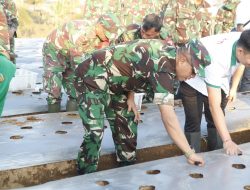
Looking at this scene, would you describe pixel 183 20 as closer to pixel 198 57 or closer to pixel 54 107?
pixel 54 107

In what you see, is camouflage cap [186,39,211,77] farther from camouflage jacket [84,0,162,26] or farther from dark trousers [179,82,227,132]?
camouflage jacket [84,0,162,26]

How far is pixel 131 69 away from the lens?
10.3 feet

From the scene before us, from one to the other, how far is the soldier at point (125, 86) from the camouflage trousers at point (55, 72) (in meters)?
1.80

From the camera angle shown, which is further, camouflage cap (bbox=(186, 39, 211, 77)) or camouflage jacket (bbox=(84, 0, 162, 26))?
camouflage jacket (bbox=(84, 0, 162, 26))

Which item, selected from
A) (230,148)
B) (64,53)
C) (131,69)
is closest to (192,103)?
(230,148)

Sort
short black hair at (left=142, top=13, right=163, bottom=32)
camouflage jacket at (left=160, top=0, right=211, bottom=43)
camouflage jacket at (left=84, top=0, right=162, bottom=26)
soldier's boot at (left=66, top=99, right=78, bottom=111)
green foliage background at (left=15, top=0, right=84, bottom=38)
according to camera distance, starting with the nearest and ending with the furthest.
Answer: short black hair at (left=142, top=13, right=163, bottom=32) < soldier's boot at (left=66, top=99, right=78, bottom=111) < camouflage jacket at (left=160, top=0, right=211, bottom=43) < camouflage jacket at (left=84, top=0, right=162, bottom=26) < green foliage background at (left=15, top=0, right=84, bottom=38)

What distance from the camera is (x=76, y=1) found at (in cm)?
2548

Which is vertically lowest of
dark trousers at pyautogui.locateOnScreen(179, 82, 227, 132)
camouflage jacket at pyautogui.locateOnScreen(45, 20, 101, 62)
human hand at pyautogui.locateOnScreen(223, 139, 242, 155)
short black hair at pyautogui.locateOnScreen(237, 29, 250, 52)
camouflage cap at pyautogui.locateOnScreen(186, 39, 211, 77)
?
human hand at pyautogui.locateOnScreen(223, 139, 242, 155)

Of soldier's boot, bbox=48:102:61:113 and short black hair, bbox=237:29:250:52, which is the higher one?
short black hair, bbox=237:29:250:52

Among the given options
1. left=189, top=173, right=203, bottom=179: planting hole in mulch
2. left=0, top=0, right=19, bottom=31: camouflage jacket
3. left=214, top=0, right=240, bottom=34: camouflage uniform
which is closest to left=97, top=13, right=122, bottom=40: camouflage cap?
left=189, top=173, right=203, bottom=179: planting hole in mulch

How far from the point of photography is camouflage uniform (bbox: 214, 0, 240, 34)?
721 cm

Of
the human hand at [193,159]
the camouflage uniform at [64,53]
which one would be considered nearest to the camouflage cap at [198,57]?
the human hand at [193,159]

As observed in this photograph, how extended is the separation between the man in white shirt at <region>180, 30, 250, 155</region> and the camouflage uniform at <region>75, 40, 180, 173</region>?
29cm

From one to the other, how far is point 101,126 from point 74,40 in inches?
72.1
